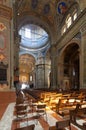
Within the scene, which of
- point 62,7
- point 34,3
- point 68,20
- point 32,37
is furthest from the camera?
point 32,37

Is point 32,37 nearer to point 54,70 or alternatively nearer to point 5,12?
point 54,70

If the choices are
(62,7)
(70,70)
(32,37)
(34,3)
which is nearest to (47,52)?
(32,37)

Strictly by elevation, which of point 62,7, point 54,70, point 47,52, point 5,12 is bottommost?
point 54,70

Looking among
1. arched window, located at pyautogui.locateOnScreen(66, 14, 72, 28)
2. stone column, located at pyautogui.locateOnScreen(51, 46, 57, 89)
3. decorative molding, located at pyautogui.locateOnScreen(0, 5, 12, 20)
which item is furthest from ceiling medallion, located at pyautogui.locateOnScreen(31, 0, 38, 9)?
decorative molding, located at pyautogui.locateOnScreen(0, 5, 12, 20)

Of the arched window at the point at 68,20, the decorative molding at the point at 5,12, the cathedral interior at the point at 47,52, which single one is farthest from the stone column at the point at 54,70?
the decorative molding at the point at 5,12

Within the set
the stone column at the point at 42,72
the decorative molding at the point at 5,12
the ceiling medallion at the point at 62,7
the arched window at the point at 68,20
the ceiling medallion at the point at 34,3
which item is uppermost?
the ceiling medallion at the point at 34,3

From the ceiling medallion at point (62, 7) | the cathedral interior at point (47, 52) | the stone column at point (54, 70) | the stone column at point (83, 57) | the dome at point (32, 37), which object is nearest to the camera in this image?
the cathedral interior at point (47, 52)

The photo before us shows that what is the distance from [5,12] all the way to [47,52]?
24.3 m

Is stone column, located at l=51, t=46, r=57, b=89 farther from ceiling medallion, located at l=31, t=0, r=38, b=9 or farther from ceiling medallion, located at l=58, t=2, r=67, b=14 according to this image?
ceiling medallion, located at l=31, t=0, r=38, b=9

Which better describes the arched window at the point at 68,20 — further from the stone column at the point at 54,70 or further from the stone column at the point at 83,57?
the stone column at the point at 54,70

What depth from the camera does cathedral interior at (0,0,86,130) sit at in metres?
10.9

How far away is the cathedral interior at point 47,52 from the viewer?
1088cm

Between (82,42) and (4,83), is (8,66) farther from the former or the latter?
(82,42)

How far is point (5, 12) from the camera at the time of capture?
12.8m
